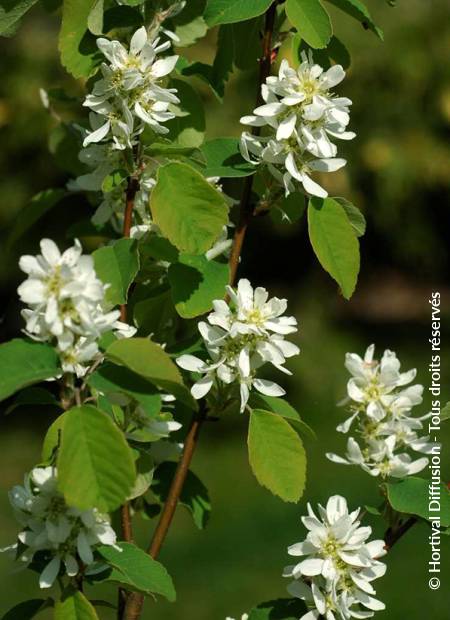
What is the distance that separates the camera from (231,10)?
1.33m

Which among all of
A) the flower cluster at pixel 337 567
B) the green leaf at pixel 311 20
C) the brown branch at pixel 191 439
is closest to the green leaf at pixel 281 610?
the flower cluster at pixel 337 567

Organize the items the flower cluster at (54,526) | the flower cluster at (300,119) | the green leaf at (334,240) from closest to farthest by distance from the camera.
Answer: the flower cluster at (54,526), the flower cluster at (300,119), the green leaf at (334,240)

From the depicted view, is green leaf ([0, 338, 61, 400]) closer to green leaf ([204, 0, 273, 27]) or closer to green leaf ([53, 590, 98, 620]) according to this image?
green leaf ([53, 590, 98, 620])

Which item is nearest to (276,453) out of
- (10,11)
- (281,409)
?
(281,409)

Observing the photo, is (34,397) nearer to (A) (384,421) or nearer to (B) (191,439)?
(B) (191,439)

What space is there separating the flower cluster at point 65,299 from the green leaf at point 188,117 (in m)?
0.55

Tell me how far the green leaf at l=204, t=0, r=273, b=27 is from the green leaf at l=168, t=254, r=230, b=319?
0.32m

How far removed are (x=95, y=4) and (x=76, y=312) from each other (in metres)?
0.54

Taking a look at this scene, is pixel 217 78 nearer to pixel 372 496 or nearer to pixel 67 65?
pixel 67 65

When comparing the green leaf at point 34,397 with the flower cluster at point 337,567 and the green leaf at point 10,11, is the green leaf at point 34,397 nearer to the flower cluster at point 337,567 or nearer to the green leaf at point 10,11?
the flower cluster at point 337,567

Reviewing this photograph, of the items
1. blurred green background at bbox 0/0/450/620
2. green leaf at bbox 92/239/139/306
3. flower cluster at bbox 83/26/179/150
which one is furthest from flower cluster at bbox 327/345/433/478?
blurred green background at bbox 0/0/450/620

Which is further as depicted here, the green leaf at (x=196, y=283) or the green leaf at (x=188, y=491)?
the green leaf at (x=188, y=491)

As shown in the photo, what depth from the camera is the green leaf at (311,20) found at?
132 cm

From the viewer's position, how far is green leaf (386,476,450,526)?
136 cm
